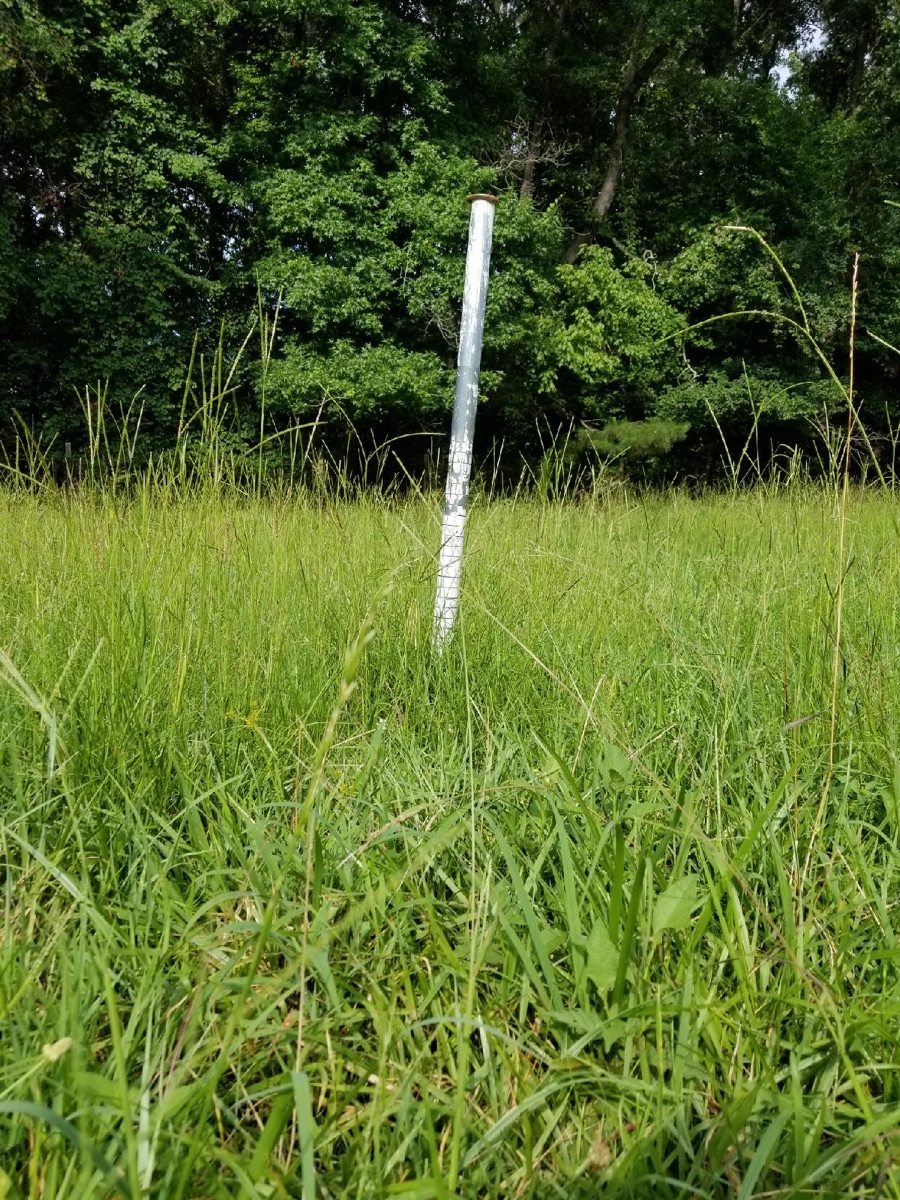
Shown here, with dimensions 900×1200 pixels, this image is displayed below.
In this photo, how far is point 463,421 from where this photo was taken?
1.63 m

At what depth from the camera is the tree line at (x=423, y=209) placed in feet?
27.7

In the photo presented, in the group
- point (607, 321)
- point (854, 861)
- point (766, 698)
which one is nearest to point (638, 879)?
point (854, 861)

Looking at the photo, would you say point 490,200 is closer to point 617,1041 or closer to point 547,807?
point 547,807

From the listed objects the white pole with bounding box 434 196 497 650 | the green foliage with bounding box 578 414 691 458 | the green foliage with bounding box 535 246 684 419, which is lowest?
the white pole with bounding box 434 196 497 650

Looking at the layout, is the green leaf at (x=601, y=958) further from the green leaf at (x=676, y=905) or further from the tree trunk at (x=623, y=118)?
the tree trunk at (x=623, y=118)

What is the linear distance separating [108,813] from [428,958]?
0.45 metres

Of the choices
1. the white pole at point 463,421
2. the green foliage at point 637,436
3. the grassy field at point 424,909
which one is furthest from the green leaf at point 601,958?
the green foliage at point 637,436

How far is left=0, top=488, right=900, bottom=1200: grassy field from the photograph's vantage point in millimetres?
595

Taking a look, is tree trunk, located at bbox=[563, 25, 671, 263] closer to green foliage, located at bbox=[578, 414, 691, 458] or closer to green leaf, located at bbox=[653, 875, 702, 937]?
green foliage, located at bbox=[578, 414, 691, 458]

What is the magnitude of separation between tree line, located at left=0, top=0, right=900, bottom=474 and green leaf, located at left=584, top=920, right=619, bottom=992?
21.8ft

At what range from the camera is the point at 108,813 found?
94 centimetres

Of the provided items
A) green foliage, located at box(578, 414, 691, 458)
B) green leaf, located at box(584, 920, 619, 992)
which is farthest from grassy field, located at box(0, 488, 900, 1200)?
green foliage, located at box(578, 414, 691, 458)

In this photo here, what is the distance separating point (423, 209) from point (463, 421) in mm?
8372

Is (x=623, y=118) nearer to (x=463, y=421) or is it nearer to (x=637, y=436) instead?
(x=637, y=436)
